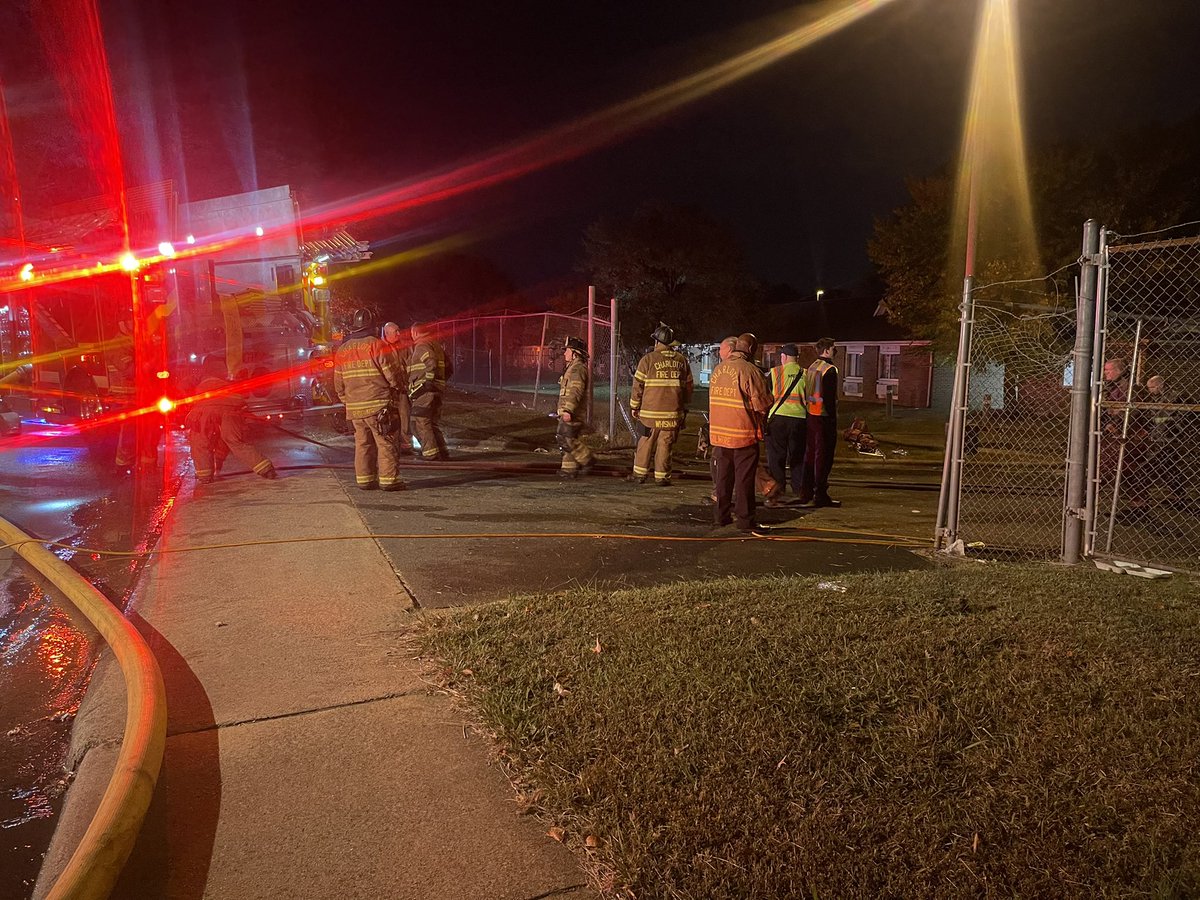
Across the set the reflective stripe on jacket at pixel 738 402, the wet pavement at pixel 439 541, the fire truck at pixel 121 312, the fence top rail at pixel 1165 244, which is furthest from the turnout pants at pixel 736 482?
the fire truck at pixel 121 312

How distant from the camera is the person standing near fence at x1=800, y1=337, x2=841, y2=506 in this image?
845cm

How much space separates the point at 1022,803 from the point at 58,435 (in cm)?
1399

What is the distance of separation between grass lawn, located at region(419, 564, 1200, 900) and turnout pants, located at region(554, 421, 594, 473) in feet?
15.8

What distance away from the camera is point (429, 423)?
419 inches

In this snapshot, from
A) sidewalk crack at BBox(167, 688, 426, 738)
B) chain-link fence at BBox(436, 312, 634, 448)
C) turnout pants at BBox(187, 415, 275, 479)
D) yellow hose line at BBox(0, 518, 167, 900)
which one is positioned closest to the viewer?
yellow hose line at BBox(0, 518, 167, 900)

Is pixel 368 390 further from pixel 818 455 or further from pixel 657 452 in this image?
pixel 818 455

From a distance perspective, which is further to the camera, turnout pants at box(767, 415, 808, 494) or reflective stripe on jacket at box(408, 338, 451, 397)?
reflective stripe on jacket at box(408, 338, 451, 397)

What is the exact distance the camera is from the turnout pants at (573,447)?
959 cm

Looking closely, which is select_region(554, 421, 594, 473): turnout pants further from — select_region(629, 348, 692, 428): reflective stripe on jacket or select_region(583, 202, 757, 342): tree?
select_region(583, 202, 757, 342): tree

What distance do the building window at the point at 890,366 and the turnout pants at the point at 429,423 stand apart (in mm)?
28484

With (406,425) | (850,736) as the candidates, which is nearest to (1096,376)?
(850,736)

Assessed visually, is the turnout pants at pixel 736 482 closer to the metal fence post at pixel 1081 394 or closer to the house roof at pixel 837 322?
the metal fence post at pixel 1081 394

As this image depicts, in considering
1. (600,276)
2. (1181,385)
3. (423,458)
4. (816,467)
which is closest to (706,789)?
(816,467)

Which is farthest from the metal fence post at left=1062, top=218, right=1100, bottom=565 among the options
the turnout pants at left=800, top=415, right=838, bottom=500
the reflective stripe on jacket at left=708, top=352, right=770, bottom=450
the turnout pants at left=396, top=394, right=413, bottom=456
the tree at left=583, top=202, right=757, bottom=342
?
the tree at left=583, top=202, right=757, bottom=342
